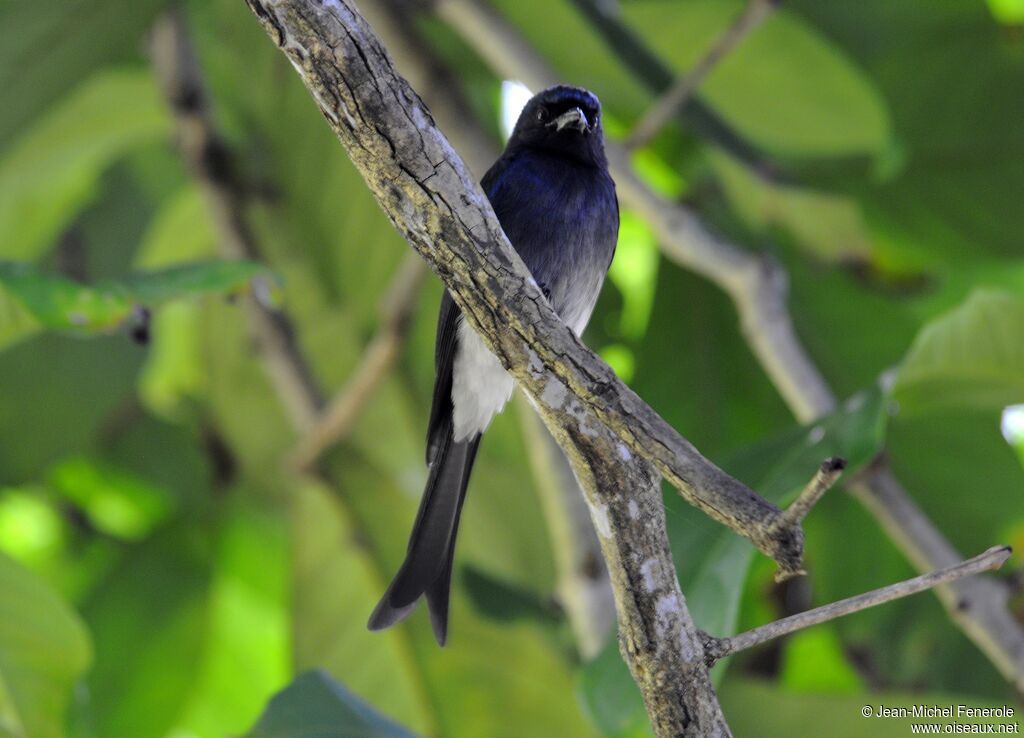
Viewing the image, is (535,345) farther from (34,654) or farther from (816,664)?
(816,664)

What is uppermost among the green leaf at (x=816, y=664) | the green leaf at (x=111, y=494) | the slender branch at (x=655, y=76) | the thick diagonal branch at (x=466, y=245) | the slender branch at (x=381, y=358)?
the slender branch at (x=655, y=76)

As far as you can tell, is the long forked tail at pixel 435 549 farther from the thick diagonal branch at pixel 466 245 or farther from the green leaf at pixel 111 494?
the green leaf at pixel 111 494

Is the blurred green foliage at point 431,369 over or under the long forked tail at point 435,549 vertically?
over

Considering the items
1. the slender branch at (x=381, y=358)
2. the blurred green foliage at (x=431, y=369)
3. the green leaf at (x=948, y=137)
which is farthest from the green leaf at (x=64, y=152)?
the green leaf at (x=948, y=137)

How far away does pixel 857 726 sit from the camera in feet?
9.05

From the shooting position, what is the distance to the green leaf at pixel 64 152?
3.47m

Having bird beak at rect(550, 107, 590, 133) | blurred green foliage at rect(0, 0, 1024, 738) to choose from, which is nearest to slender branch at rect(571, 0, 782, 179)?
blurred green foliage at rect(0, 0, 1024, 738)

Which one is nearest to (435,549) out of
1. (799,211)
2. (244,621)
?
(799,211)

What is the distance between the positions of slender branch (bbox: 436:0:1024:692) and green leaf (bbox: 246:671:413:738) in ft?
4.04

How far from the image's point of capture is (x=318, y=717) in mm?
2371

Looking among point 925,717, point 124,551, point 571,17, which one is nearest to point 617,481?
point 925,717

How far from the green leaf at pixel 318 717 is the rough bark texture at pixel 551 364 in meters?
0.87

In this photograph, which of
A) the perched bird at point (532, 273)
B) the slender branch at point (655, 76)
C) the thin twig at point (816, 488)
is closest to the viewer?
the thin twig at point (816, 488)

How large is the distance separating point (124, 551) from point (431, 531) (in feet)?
7.30
